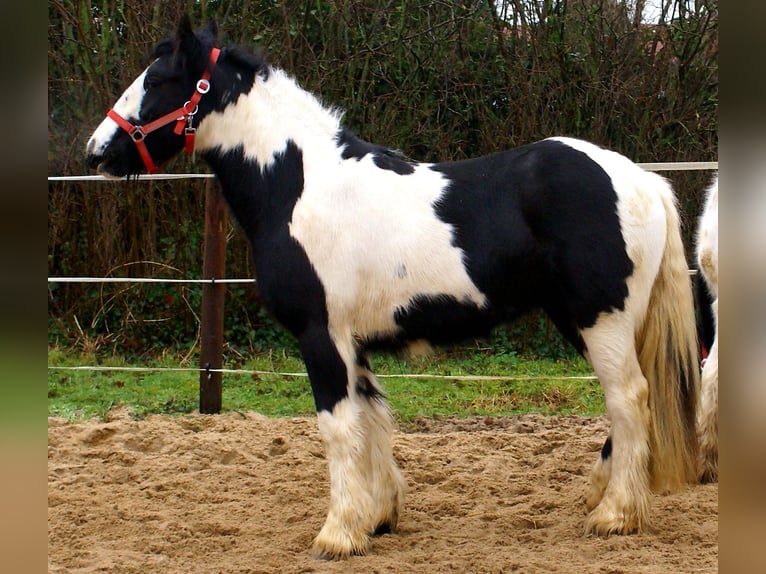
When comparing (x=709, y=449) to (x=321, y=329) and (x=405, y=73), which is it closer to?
(x=321, y=329)

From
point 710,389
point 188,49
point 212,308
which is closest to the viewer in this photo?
point 188,49

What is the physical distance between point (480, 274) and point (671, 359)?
912 millimetres

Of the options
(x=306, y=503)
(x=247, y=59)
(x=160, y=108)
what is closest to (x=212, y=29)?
(x=247, y=59)

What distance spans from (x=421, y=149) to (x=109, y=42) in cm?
335

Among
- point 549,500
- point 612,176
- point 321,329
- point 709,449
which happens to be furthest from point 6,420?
point 709,449

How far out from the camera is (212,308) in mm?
5953

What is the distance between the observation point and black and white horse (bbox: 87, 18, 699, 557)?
3266mm

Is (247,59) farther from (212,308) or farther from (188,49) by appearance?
(212,308)

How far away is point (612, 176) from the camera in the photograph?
329cm

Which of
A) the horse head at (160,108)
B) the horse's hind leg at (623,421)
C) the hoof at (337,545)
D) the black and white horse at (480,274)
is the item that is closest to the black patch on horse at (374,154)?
the black and white horse at (480,274)

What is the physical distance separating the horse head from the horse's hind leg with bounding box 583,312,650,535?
2.00m

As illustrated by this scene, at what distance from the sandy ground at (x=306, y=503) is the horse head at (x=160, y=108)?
1.67 meters

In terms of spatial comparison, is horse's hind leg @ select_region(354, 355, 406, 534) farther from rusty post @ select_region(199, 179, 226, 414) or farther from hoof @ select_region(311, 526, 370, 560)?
rusty post @ select_region(199, 179, 226, 414)

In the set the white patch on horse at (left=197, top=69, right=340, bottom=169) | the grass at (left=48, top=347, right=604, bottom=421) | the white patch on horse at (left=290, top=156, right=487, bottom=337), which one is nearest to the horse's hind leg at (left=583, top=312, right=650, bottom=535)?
the white patch on horse at (left=290, top=156, right=487, bottom=337)
